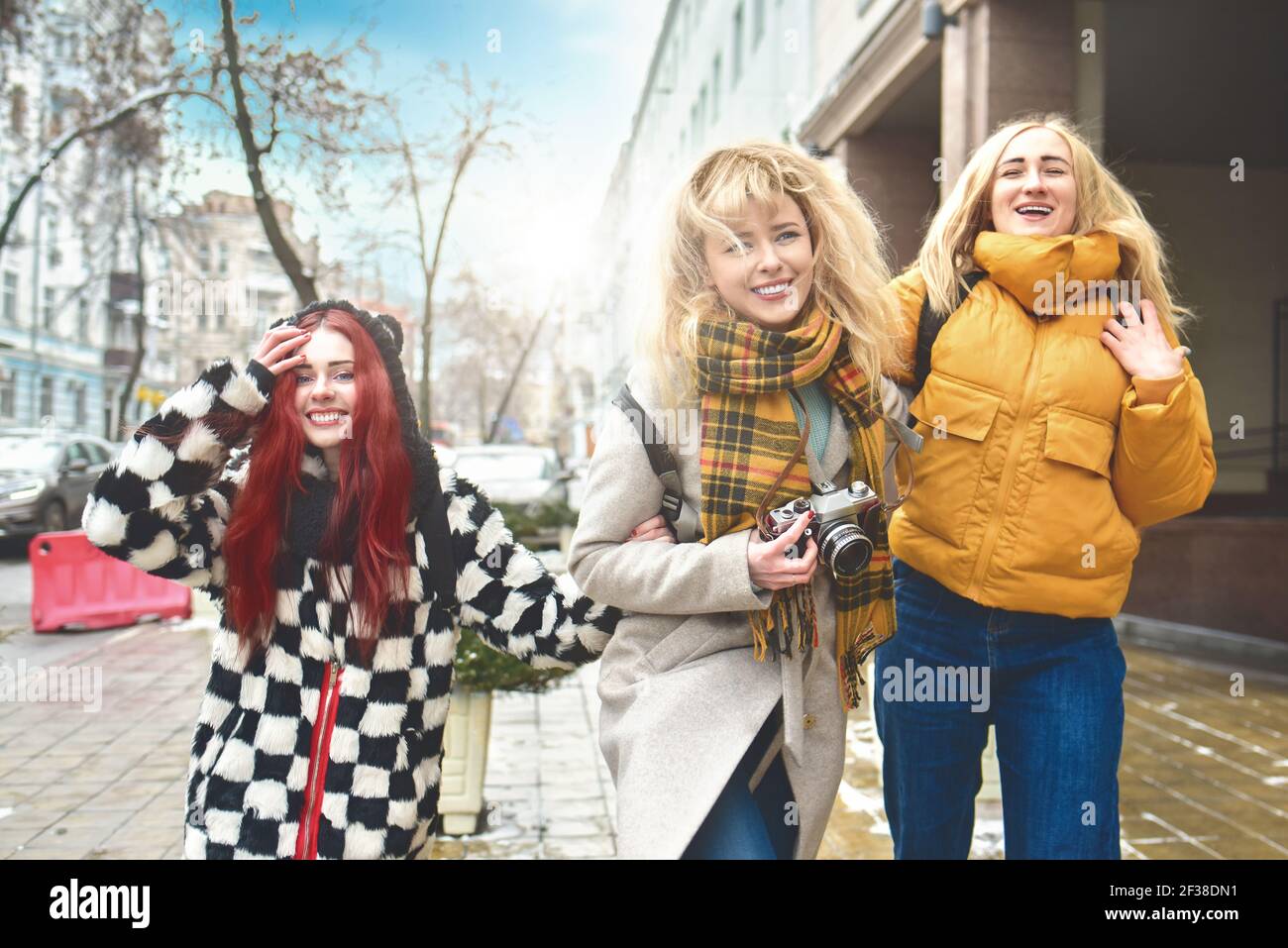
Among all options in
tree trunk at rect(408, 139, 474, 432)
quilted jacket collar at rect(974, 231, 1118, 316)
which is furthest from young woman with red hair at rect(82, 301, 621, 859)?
tree trunk at rect(408, 139, 474, 432)

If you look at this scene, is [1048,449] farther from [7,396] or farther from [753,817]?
[7,396]

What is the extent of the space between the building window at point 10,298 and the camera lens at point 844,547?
14.8 feet

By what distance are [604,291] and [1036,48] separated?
323 inches

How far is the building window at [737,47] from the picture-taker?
42.4ft

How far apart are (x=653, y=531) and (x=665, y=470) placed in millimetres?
113

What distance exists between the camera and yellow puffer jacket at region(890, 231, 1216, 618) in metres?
1.96

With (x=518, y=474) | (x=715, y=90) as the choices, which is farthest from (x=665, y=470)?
(x=715, y=90)

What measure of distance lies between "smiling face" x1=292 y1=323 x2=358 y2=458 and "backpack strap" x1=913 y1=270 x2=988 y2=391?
1176mm

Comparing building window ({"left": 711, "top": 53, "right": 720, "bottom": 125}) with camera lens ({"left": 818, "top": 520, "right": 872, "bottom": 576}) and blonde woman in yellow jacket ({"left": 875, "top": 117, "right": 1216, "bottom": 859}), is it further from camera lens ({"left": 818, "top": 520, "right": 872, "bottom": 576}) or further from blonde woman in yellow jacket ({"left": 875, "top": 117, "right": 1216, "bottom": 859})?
camera lens ({"left": 818, "top": 520, "right": 872, "bottom": 576})

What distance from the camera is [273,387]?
76.4 inches

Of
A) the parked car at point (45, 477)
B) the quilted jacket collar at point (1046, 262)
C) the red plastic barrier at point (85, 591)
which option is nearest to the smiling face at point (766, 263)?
the quilted jacket collar at point (1046, 262)

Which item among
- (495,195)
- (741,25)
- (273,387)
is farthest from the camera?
(741,25)
